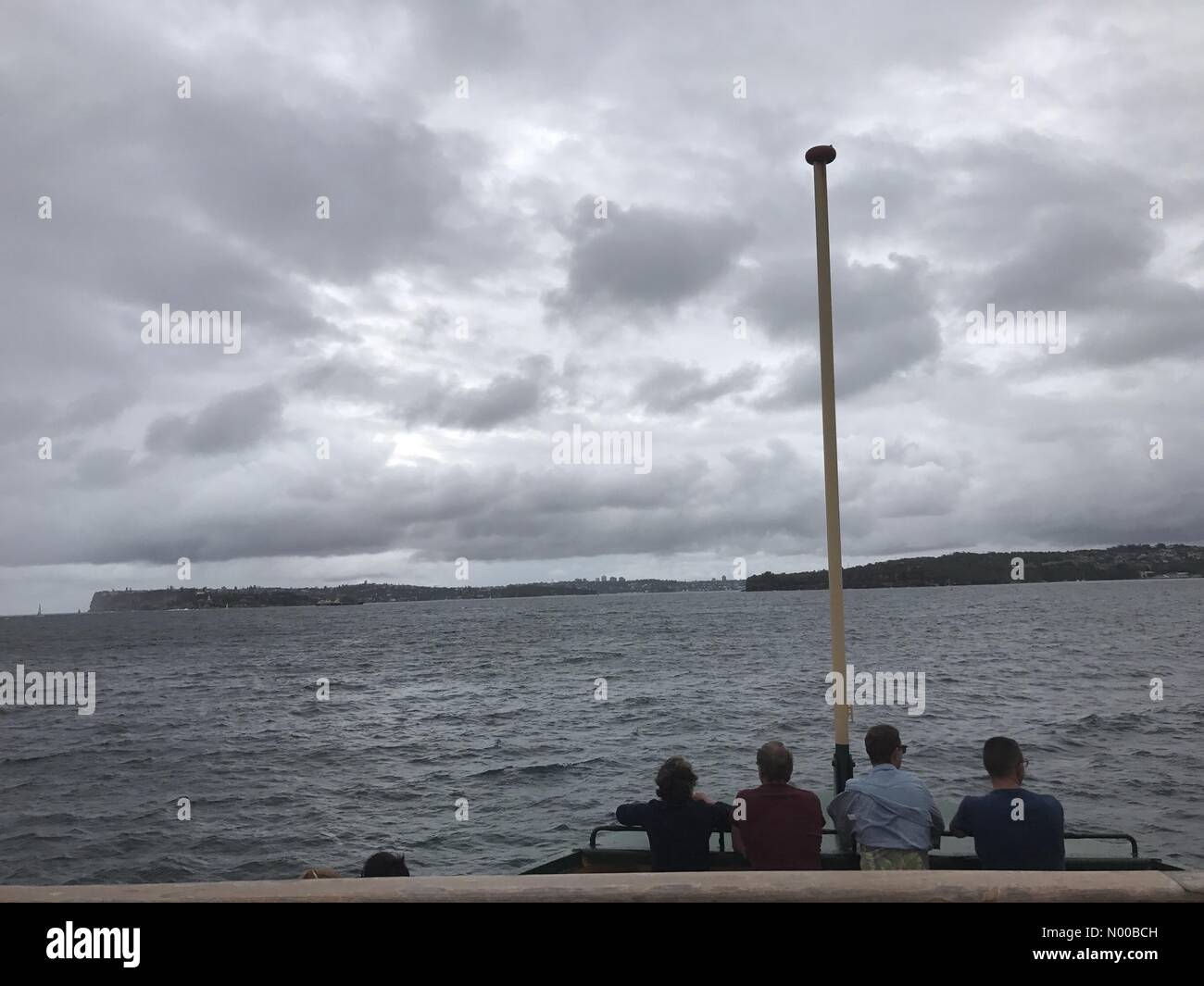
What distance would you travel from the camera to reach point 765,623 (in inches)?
4673

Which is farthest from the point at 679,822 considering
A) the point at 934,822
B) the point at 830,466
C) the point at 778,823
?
the point at 830,466

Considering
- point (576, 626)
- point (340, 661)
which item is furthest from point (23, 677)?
point (576, 626)

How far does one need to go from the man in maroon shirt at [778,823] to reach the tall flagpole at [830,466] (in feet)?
6.47

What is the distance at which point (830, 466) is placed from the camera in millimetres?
7891

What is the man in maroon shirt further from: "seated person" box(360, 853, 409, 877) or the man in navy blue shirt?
"seated person" box(360, 853, 409, 877)

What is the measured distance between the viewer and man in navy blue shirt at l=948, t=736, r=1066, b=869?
16.6 ft

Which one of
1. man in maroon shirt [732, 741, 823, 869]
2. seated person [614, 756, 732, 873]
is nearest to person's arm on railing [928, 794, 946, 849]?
man in maroon shirt [732, 741, 823, 869]

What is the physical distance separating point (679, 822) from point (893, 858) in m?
1.35

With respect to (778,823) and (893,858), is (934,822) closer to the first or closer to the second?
(893,858)

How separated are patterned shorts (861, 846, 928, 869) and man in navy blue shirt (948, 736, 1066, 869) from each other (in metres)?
0.27

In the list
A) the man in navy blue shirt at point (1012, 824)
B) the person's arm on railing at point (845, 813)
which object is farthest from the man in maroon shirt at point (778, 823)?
the man in navy blue shirt at point (1012, 824)

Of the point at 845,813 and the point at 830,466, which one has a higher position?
the point at 830,466

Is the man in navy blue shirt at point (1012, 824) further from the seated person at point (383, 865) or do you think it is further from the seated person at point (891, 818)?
the seated person at point (383, 865)
